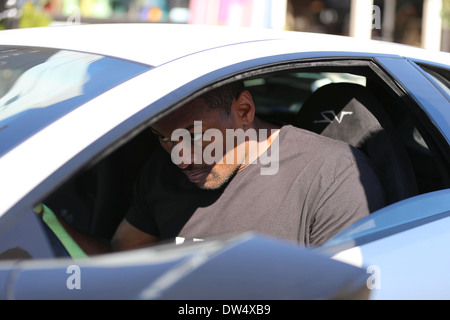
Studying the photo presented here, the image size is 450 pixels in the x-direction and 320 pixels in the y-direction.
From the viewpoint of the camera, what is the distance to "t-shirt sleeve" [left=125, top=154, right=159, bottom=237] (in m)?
2.40

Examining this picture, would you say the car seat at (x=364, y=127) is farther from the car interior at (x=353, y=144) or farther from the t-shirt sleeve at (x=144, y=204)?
the t-shirt sleeve at (x=144, y=204)

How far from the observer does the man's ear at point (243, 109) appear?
2164mm

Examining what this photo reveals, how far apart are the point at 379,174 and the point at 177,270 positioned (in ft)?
3.97

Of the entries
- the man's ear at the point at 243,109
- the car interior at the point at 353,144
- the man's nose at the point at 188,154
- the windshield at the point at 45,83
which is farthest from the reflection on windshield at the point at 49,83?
the man's ear at the point at 243,109

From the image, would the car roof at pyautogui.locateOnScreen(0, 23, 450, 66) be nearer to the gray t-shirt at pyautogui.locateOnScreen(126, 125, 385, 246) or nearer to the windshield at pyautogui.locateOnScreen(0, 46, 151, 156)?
the windshield at pyautogui.locateOnScreen(0, 46, 151, 156)

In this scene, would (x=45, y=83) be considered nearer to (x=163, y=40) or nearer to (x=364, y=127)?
(x=163, y=40)

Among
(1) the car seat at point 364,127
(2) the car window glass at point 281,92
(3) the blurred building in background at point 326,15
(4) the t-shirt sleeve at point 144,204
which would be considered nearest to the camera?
(1) the car seat at point 364,127

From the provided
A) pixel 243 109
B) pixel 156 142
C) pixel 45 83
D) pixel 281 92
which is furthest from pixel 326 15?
pixel 45 83

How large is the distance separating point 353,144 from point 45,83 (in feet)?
3.56

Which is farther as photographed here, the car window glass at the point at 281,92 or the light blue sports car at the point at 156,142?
the car window glass at the point at 281,92

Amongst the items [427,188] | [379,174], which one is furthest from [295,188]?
[427,188]

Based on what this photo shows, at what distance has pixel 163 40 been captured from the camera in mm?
1778

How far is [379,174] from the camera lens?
2.16m
